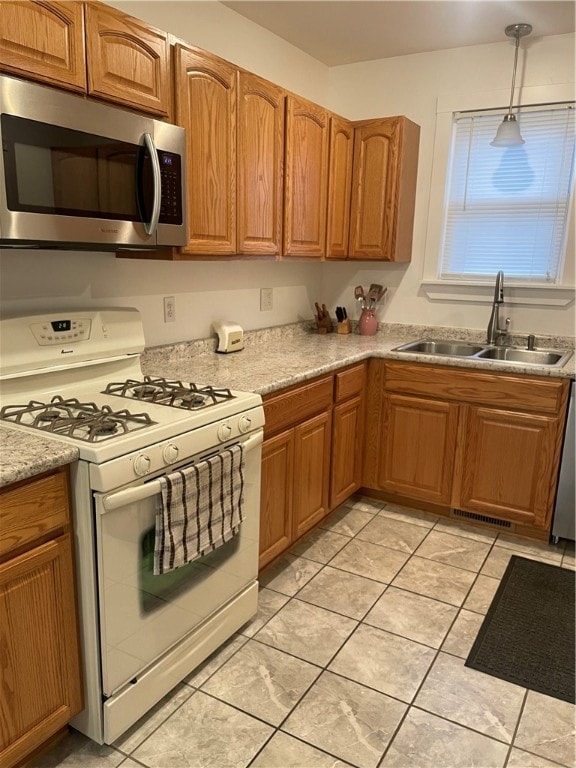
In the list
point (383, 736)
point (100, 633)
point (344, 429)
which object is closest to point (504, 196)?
point (344, 429)

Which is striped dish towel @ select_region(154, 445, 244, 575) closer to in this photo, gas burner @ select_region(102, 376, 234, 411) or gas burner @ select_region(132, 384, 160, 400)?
gas burner @ select_region(102, 376, 234, 411)

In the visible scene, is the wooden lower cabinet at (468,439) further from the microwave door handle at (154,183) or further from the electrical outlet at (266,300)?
the microwave door handle at (154,183)

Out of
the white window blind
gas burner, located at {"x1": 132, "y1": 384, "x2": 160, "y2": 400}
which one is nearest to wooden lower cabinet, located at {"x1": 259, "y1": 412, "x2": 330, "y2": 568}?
gas burner, located at {"x1": 132, "y1": 384, "x2": 160, "y2": 400}

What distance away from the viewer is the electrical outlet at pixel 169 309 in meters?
2.55

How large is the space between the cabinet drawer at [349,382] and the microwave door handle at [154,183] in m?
1.18

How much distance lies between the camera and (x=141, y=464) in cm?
149

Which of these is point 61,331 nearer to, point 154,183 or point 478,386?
point 154,183

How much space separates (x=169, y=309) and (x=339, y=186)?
1296mm

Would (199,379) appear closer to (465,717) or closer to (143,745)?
(143,745)

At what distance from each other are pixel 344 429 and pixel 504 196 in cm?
162

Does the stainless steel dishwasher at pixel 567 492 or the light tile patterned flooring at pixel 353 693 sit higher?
the stainless steel dishwasher at pixel 567 492

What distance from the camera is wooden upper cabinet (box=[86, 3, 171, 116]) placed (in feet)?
5.48

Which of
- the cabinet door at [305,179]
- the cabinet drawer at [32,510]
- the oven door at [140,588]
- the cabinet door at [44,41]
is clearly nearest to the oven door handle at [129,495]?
the oven door at [140,588]

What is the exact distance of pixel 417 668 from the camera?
6.40 feet
